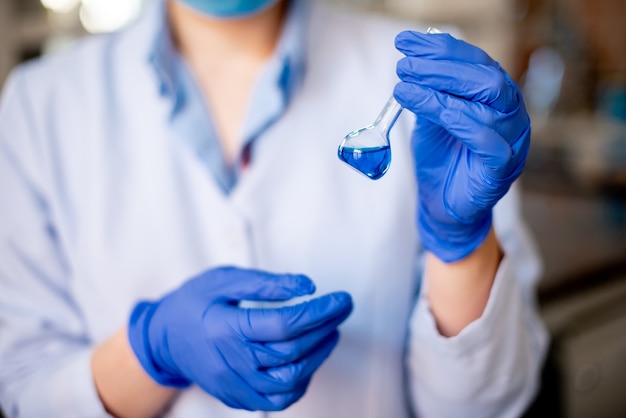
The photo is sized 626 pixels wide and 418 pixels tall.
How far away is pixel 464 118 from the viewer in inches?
23.9

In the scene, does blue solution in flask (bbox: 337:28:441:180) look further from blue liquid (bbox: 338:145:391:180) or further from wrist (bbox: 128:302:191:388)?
wrist (bbox: 128:302:191:388)

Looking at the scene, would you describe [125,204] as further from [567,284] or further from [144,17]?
[567,284]

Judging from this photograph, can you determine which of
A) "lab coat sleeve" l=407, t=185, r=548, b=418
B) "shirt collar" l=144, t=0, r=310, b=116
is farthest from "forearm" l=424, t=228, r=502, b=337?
"shirt collar" l=144, t=0, r=310, b=116

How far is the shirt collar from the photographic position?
2.95 ft

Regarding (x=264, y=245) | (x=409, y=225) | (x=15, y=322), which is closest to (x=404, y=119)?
(x=409, y=225)

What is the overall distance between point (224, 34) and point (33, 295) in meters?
0.46

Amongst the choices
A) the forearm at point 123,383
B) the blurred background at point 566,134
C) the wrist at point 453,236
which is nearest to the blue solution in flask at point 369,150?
the wrist at point 453,236

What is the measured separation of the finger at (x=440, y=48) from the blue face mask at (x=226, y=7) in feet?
0.94

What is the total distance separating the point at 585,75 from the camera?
300cm

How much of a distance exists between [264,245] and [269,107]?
0.64 ft

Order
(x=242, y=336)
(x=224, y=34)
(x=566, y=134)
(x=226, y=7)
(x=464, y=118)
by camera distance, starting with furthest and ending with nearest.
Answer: (x=566, y=134), (x=224, y=34), (x=226, y=7), (x=242, y=336), (x=464, y=118)

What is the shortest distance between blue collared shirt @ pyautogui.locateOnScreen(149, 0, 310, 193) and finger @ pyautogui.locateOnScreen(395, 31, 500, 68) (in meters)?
0.30

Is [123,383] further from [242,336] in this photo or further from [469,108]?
[469,108]

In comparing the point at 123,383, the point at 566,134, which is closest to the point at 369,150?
the point at 123,383
